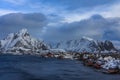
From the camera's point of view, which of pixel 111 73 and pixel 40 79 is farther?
pixel 111 73

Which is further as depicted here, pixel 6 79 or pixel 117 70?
pixel 117 70

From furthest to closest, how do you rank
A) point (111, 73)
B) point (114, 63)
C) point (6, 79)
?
point (114, 63)
point (111, 73)
point (6, 79)

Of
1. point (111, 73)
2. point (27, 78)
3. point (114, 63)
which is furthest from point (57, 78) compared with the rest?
point (114, 63)

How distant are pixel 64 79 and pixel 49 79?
5.03 m

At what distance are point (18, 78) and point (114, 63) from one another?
61710 millimetres

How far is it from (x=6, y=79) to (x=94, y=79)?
94.4 ft

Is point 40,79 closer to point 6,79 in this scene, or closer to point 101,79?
point 6,79

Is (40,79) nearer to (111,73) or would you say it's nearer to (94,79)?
(94,79)

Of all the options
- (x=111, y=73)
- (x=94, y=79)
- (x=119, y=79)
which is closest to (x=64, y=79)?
(x=94, y=79)

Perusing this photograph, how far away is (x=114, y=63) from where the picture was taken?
148 m

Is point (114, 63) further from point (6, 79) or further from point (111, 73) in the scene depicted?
point (6, 79)

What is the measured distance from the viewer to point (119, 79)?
335ft

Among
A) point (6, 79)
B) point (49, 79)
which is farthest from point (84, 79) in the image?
point (6, 79)

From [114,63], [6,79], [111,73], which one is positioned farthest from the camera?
[114,63]
